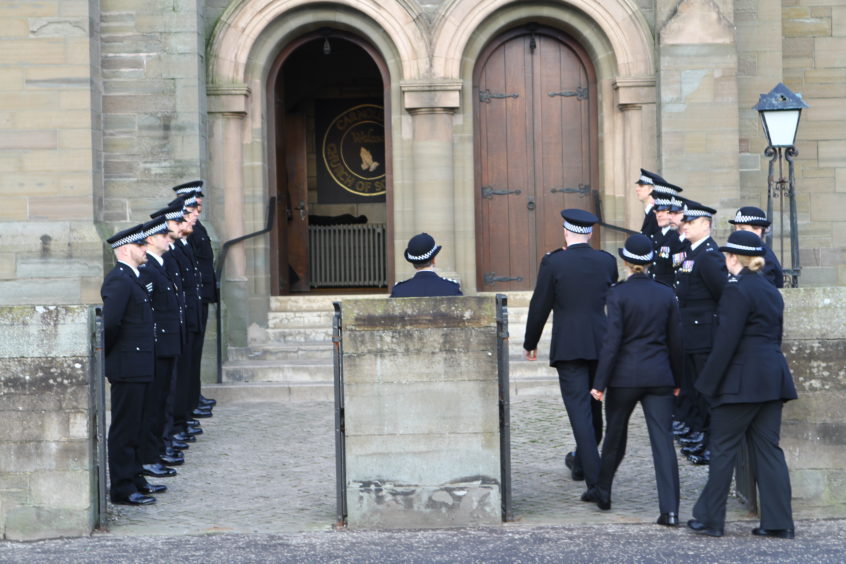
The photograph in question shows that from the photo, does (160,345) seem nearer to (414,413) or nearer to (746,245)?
(414,413)

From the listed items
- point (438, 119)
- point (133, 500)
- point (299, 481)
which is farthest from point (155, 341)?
point (438, 119)

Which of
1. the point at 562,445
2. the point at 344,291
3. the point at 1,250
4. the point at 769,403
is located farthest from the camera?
the point at 344,291

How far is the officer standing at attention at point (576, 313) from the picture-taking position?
888 centimetres

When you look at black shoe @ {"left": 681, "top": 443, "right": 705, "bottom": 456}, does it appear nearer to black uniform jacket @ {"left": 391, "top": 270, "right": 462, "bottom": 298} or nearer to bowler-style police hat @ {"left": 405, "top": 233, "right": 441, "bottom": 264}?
black uniform jacket @ {"left": 391, "top": 270, "right": 462, "bottom": 298}

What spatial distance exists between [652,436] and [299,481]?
2639 mm

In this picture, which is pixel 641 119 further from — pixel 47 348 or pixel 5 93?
pixel 47 348

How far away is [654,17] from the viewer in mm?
15078

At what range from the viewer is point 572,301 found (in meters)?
9.02

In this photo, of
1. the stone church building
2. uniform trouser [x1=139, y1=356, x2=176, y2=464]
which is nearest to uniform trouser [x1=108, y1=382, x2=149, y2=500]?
uniform trouser [x1=139, y1=356, x2=176, y2=464]

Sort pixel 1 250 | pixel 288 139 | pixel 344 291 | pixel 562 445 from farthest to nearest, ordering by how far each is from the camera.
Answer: pixel 288 139 < pixel 344 291 < pixel 1 250 < pixel 562 445

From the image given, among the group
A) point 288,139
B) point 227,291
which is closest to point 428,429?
point 227,291

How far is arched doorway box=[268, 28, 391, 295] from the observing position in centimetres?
1948

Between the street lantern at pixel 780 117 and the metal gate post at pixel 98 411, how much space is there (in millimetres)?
7469

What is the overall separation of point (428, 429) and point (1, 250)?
7341mm
